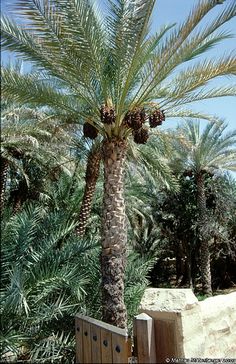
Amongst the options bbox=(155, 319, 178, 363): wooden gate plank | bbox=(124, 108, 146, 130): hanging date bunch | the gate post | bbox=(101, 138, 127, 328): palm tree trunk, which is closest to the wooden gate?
the gate post

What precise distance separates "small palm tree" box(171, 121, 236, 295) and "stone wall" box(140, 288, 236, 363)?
10868 millimetres

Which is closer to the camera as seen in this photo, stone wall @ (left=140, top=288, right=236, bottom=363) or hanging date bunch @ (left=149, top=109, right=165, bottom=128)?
stone wall @ (left=140, top=288, right=236, bottom=363)

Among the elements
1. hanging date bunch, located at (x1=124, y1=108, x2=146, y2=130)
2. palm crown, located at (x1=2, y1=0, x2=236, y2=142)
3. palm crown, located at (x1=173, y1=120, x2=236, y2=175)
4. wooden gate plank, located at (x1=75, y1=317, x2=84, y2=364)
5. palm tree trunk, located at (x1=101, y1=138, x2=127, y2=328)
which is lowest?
wooden gate plank, located at (x1=75, y1=317, x2=84, y2=364)

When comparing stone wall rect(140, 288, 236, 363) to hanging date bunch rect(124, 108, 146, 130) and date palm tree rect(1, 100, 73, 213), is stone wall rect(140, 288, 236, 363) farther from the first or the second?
date palm tree rect(1, 100, 73, 213)

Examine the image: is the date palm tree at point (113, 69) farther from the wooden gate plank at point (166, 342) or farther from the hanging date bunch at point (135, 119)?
the wooden gate plank at point (166, 342)

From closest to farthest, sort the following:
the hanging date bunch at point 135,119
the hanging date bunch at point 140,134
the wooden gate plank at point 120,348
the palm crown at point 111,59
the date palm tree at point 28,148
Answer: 1. the wooden gate plank at point 120,348
2. the palm crown at point 111,59
3. the hanging date bunch at point 135,119
4. the hanging date bunch at point 140,134
5. the date palm tree at point 28,148

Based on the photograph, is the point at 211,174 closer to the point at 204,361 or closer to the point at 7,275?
the point at 7,275

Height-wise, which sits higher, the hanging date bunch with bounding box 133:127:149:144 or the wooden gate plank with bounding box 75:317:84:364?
the hanging date bunch with bounding box 133:127:149:144

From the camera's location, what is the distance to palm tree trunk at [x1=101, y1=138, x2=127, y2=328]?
564cm

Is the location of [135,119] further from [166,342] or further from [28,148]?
[28,148]

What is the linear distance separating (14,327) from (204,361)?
305 cm

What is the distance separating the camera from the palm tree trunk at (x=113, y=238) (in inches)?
222

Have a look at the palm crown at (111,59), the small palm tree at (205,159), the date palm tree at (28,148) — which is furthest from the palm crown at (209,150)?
the palm crown at (111,59)

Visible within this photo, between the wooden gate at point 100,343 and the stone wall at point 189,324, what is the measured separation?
19.2 inches
